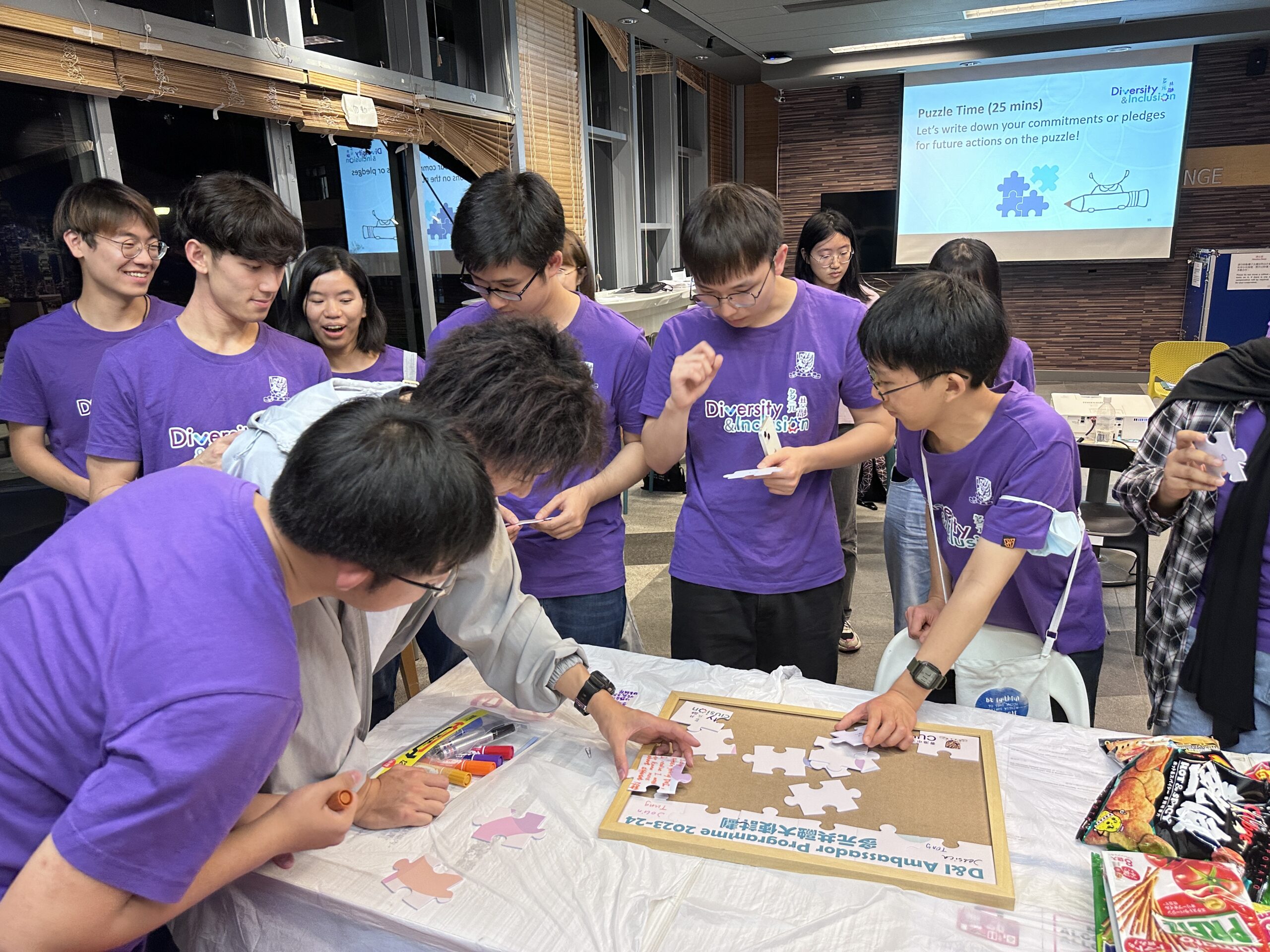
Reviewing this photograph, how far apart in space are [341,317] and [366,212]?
222cm

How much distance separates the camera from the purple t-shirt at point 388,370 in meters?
2.62

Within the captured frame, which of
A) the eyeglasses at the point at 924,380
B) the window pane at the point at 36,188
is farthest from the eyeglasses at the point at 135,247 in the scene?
the eyeglasses at the point at 924,380

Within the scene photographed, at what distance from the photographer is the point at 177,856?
2.53 ft

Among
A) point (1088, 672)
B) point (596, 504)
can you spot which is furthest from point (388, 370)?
point (1088, 672)

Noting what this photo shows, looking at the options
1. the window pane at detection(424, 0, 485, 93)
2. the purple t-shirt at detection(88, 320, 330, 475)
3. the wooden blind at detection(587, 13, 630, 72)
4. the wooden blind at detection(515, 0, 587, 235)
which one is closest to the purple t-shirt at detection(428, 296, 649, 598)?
the purple t-shirt at detection(88, 320, 330, 475)

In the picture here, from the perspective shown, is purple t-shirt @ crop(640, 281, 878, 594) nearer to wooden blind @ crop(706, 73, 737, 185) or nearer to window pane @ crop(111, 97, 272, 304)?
window pane @ crop(111, 97, 272, 304)

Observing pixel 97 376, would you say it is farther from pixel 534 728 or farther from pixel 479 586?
pixel 534 728

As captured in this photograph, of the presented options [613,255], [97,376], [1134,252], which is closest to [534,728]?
[97,376]

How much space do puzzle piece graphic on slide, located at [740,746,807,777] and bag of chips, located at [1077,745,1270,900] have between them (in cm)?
38

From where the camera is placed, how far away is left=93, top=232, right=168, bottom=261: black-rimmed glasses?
2197 mm

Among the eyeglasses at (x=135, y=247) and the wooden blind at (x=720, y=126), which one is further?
the wooden blind at (x=720, y=126)

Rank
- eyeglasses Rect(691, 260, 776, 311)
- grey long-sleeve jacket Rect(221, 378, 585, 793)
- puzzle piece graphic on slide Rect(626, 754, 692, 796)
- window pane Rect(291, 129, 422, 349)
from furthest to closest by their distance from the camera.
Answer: window pane Rect(291, 129, 422, 349), eyeglasses Rect(691, 260, 776, 311), puzzle piece graphic on slide Rect(626, 754, 692, 796), grey long-sleeve jacket Rect(221, 378, 585, 793)

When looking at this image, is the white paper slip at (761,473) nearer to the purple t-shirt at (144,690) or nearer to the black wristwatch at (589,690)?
the black wristwatch at (589,690)

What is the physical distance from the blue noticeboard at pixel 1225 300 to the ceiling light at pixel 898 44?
279cm
